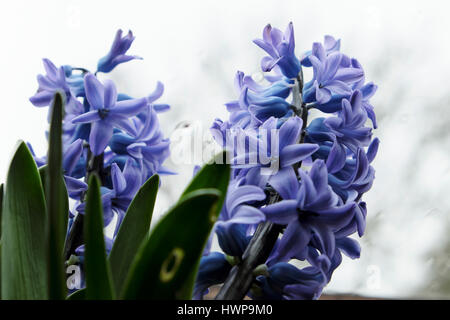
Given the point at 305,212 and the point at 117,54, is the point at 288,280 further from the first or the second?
the point at 117,54

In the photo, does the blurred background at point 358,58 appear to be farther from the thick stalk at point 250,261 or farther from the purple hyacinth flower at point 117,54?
the thick stalk at point 250,261

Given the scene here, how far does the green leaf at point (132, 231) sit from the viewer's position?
0.31m

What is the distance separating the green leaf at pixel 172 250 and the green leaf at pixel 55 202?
36mm

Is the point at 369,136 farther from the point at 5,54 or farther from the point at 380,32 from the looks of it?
the point at 5,54

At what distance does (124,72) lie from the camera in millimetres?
1138

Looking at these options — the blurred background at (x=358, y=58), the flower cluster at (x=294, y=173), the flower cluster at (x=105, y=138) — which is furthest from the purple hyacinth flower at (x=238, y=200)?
the blurred background at (x=358, y=58)

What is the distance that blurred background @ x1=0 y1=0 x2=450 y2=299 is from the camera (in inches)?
45.4

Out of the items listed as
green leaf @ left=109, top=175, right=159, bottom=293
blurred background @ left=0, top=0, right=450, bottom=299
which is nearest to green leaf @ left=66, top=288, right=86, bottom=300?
green leaf @ left=109, top=175, right=159, bottom=293

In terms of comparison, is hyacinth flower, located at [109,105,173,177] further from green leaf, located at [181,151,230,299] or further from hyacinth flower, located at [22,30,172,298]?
green leaf, located at [181,151,230,299]

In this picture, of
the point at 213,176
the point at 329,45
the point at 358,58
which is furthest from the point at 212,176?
the point at 358,58

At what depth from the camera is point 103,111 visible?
0.37 m

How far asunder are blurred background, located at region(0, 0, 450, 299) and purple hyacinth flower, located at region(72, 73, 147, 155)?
760 mm

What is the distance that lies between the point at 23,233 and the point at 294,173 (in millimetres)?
178
